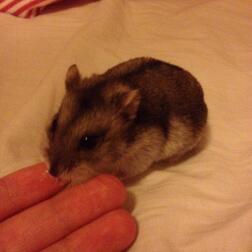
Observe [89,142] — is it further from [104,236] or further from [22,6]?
[22,6]

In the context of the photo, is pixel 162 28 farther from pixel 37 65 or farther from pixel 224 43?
pixel 37 65

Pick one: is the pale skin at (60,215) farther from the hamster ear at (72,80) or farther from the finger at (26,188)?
the hamster ear at (72,80)

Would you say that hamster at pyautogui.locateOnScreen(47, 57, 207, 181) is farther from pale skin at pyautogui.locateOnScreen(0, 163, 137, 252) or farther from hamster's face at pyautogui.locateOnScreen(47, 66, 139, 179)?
pale skin at pyautogui.locateOnScreen(0, 163, 137, 252)

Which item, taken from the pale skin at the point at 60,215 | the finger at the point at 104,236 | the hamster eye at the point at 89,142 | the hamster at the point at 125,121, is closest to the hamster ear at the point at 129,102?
the hamster at the point at 125,121

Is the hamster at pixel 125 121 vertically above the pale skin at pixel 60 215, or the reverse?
the hamster at pixel 125 121

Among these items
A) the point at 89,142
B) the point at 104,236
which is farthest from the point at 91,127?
the point at 104,236

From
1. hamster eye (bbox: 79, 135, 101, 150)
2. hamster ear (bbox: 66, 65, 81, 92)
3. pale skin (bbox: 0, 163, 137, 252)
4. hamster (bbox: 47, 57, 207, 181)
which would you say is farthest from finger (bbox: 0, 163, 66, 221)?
hamster ear (bbox: 66, 65, 81, 92)

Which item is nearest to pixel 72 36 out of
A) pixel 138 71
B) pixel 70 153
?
pixel 138 71

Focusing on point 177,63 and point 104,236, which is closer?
point 104,236
